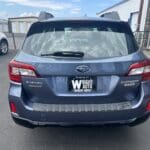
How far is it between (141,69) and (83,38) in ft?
2.73

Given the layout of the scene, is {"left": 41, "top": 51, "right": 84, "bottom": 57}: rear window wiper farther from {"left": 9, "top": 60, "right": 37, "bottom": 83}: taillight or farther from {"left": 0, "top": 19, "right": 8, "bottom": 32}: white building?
{"left": 0, "top": 19, "right": 8, "bottom": 32}: white building

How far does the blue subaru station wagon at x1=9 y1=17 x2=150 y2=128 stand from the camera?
2684 mm

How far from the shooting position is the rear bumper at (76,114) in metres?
2.70

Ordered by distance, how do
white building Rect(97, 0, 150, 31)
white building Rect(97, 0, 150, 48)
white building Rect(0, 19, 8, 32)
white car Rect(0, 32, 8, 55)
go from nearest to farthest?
white car Rect(0, 32, 8, 55) → white building Rect(97, 0, 150, 48) → white building Rect(97, 0, 150, 31) → white building Rect(0, 19, 8, 32)

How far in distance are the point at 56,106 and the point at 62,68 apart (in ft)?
1.50

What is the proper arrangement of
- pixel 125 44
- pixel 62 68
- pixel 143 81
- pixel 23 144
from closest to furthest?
pixel 62 68 → pixel 143 81 → pixel 125 44 → pixel 23 144

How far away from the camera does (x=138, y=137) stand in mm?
3490

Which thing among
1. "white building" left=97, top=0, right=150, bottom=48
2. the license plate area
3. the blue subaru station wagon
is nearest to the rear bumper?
the blue subaru station wagon

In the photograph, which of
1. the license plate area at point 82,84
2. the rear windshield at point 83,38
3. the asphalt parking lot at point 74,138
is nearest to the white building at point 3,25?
the asphalt parking lot at point 74,138

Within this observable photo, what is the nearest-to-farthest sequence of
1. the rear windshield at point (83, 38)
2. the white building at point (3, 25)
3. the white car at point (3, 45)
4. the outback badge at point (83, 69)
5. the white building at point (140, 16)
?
the outback badge at point (83, 69), the rear windshield at point (83, 38), the white car at point (3, 45), the white building at point (140, 16), the white building at point (3, 25)

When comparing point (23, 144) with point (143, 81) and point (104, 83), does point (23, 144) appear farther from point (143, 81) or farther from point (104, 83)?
point (143, 81)

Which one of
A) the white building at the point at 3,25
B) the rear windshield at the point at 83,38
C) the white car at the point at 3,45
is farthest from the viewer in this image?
the white building at the point at 3,25

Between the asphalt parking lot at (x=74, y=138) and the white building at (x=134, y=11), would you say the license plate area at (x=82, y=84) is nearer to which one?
the asphalt parking lot at (x=74, y=138)

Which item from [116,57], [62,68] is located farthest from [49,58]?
[116,57]
